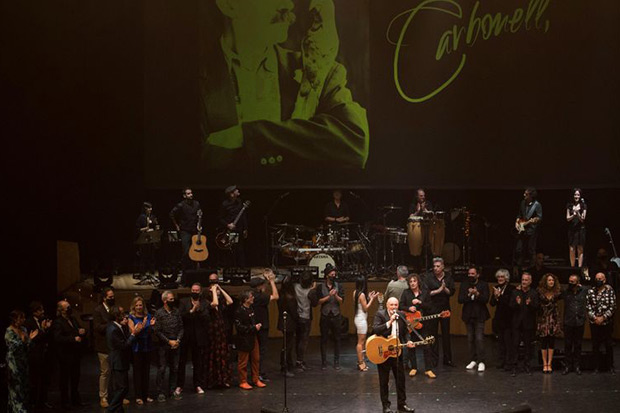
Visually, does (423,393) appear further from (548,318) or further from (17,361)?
(17,361)

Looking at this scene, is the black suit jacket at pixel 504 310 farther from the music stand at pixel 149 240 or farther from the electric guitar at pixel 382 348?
the music stand at pixel 149 240

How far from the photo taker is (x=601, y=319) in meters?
17.9

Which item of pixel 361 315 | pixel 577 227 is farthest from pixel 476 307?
pixel 577 227

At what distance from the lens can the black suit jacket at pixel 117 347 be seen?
14.9m

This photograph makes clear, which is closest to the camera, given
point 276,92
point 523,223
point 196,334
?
point 196,334

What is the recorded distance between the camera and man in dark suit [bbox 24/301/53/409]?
15.5 meters

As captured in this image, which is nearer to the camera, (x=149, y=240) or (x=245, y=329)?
(x=245, y=329)

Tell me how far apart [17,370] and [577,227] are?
12.3 metres

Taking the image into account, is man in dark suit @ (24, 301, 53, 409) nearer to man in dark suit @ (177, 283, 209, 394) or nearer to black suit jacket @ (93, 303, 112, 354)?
black suit jacket @ (93, 303, 112, 354)

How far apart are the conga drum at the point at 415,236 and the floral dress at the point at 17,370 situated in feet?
31.9

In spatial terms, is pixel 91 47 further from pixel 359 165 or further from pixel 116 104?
pixel 359 165

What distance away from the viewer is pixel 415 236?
22.0 metres

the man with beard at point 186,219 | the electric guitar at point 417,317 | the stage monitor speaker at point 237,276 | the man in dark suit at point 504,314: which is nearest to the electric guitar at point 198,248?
the man with beard at point 186,219

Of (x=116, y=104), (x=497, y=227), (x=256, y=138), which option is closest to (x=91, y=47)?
(x=116, y=104)
